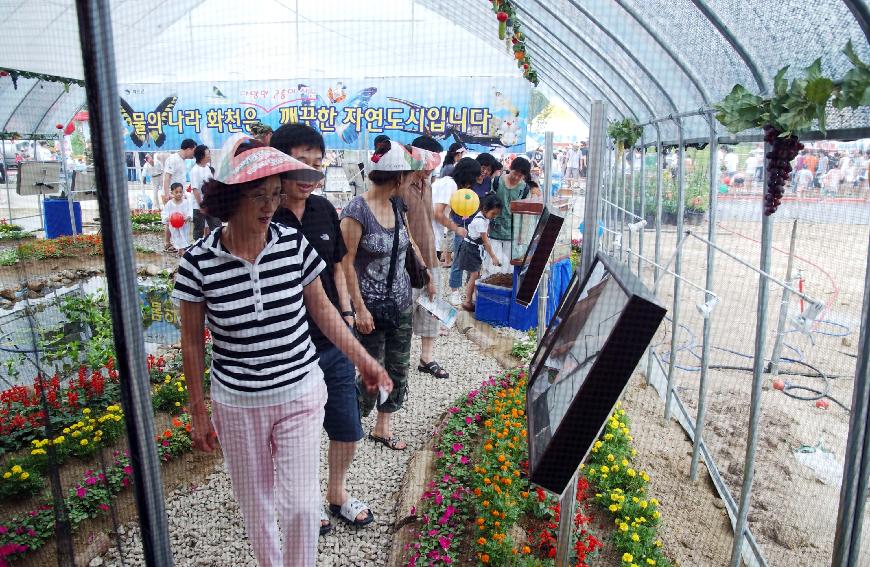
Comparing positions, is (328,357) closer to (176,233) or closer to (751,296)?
(176,233)

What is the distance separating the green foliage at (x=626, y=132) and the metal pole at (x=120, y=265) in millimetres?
5060

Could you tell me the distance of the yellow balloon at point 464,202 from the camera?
6.07 m

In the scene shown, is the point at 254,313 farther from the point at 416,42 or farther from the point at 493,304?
the point at 493,304

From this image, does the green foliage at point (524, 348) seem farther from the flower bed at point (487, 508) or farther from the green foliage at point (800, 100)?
the green foliage at point (800, 100)

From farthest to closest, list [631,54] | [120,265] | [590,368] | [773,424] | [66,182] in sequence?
[773,424]
[631,54]
[66,182]
[590,368]
[120,265]

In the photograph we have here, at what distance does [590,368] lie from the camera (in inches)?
47.1

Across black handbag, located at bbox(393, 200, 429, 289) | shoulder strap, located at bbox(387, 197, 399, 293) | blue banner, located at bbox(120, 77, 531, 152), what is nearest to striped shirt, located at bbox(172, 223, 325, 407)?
blue banner, located at bbox(120, 77, 531, 152)

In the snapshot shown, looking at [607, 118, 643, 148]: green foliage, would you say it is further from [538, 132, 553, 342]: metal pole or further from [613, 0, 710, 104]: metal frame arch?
[613, 0, 710, 104]: metal frame arch

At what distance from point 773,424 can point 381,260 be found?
3.36 m

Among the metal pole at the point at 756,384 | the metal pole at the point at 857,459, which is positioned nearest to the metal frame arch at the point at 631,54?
the metal pole at the point at 756,384

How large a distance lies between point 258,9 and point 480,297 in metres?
3.99

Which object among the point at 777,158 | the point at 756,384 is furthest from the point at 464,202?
the point at 777,158

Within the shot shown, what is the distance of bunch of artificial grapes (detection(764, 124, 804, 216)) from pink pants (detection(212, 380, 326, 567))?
1.76m

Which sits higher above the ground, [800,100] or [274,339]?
[800,100]
